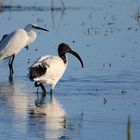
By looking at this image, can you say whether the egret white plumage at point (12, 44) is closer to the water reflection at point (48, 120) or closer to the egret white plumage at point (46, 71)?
the egret white plumage at point (46, 71)

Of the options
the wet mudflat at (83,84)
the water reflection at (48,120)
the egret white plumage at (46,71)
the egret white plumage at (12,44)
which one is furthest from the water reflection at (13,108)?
the egret white plumage at (12,44)

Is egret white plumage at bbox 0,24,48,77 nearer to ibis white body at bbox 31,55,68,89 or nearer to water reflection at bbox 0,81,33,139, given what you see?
water reflection at bbox 0,81,33,139

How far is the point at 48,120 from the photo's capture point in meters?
11.7

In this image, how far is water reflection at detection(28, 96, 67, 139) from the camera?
10.6 m

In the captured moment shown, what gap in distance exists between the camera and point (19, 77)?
1667 centimetres

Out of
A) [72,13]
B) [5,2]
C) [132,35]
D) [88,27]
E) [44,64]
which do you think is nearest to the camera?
[44,64]

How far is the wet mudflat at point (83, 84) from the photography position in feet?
36.1

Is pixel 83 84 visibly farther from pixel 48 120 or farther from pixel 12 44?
pixel 12 44

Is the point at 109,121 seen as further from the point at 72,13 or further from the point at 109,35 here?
the point at 72,13

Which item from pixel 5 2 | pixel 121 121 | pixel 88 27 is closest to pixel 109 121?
pixel 121 121

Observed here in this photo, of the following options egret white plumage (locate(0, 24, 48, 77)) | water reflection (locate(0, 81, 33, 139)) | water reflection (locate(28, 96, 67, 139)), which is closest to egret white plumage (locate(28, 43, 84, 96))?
water reflection (locate(0, 81, 33, 139))

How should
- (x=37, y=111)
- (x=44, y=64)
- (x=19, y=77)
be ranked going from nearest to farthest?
1. (x=37, y=111)
2. (x=44, y=64)
3. (x=19, y=77)

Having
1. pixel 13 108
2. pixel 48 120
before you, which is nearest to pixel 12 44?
pixel 13 108

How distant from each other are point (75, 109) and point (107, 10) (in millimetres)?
17950
